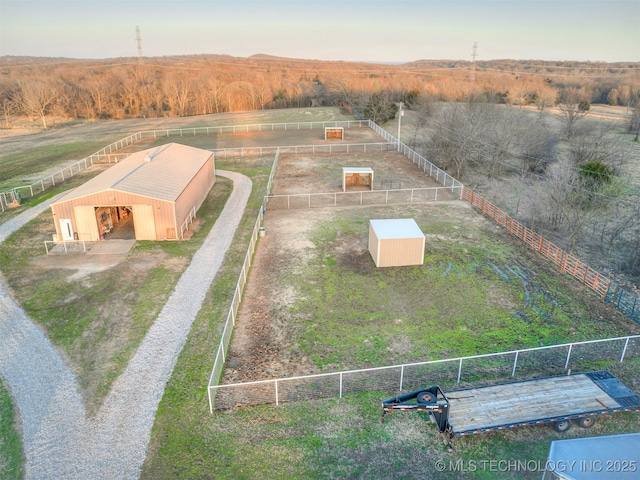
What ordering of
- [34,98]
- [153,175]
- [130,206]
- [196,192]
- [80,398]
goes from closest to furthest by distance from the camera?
[80,398], [130,206], [153,175], [196,192], [34,98]

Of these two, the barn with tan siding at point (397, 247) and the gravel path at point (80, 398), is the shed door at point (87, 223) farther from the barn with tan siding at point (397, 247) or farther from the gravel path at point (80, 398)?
the barn with tan siding at point (397, 247)

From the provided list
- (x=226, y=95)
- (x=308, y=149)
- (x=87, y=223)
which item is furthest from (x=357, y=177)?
(x=226, y=95)

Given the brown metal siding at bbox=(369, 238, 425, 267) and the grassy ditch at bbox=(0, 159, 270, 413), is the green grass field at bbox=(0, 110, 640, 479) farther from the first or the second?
the brown metal siding at bbox=(369, 238, 425, 267)

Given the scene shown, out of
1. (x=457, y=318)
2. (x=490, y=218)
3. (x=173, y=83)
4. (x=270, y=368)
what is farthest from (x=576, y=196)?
(x=173, y=83)

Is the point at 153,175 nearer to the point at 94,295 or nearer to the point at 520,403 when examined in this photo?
the point at 94,295

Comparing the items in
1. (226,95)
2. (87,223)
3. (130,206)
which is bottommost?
(87,223)

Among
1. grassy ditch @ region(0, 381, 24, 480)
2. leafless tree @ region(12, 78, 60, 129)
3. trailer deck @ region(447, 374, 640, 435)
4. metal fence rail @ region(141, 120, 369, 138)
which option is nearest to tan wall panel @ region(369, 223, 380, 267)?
trailer deck @ region(447, 374, 640, 435)
